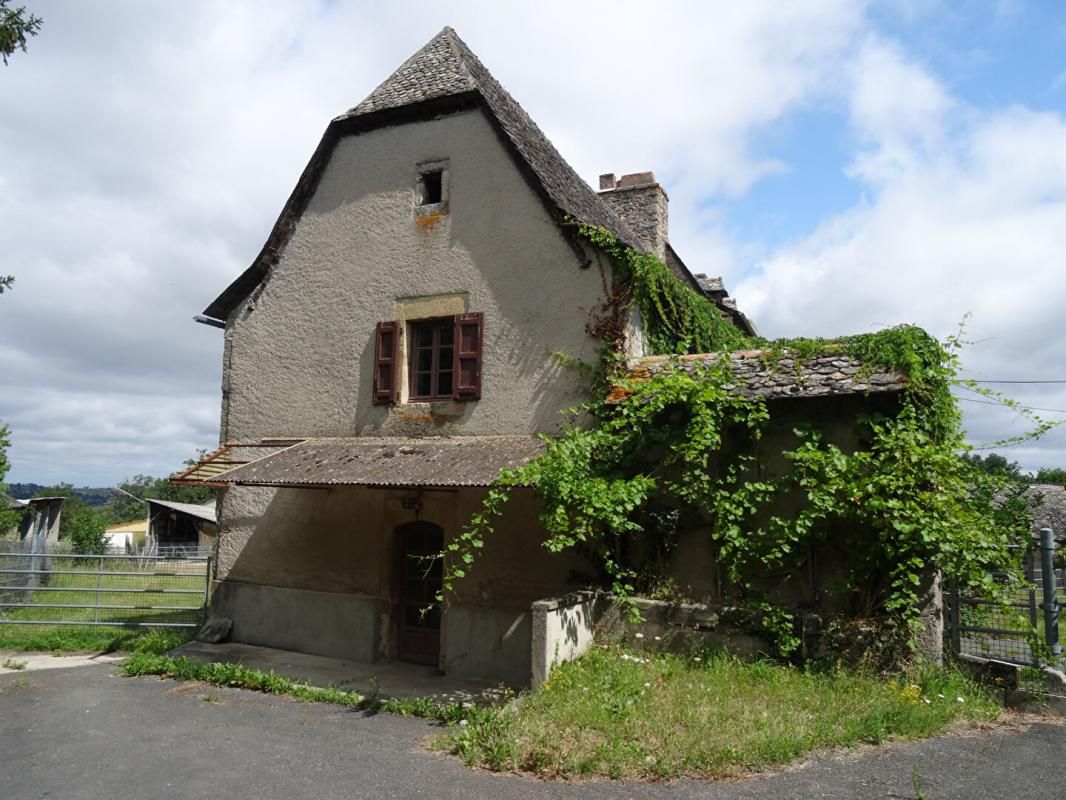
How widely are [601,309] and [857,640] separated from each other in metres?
4.83

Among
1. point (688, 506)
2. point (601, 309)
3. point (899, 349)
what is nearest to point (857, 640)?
point (688, 506)

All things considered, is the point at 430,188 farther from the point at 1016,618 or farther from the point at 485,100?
the point at 1016,618

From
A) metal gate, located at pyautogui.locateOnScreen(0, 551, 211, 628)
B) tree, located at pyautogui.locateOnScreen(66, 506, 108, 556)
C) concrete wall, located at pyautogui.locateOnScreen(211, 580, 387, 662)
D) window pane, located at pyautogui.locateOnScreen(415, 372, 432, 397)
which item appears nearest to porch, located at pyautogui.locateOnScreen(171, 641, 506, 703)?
concrete wall, located at pyautogui.locateOnScreen(211, 580, 387, 662)

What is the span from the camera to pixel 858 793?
517 cm

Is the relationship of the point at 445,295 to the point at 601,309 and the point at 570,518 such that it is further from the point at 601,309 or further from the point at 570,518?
the point at 570,518

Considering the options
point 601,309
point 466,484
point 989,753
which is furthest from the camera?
point 601,309

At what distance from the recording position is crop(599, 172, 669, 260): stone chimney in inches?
566

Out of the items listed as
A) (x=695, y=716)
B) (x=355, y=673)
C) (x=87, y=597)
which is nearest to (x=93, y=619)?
(x=87, y=597)

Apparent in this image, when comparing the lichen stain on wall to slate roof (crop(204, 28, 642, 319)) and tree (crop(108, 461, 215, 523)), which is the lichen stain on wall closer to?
slate roof (crop(204, 28, 642, 319))

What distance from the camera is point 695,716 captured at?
20.6 feet

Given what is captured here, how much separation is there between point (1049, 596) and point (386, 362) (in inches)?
330

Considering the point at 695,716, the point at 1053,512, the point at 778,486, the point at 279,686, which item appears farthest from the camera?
the point at 1053,512

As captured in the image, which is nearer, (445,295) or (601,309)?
(601,309)

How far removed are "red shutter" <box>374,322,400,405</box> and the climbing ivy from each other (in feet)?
10.1
